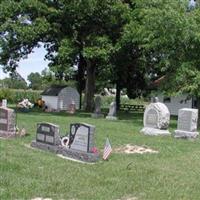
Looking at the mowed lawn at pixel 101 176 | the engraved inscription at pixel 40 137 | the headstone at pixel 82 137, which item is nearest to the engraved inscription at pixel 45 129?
the engraved inscription at pixel 40 137

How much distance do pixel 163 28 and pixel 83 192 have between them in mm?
17721

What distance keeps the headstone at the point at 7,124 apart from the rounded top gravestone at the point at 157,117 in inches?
251

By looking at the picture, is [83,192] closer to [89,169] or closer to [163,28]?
[89,169]

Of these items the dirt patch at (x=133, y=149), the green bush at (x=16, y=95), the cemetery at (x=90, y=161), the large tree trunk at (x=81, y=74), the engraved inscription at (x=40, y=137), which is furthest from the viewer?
the green bush at (x=16, y=95)

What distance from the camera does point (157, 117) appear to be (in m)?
21.6

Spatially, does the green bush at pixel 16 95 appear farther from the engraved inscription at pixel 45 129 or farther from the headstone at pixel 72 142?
the headstone at pixel 72 142

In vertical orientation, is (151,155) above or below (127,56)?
below

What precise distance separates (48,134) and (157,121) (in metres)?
7.66

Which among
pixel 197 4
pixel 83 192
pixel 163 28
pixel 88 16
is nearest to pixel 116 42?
pixel 88 16

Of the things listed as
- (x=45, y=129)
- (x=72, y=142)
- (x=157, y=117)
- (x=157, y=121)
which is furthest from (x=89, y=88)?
(x=72, y=142)

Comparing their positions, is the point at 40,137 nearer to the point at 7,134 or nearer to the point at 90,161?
the point at 7,134

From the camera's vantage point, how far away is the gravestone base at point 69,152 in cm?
1302

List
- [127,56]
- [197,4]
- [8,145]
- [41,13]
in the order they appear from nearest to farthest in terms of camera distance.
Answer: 1. [8,145]
2. [197,4]
3. [41,13]
4. [127,56]

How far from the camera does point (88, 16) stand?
35.7 meters
